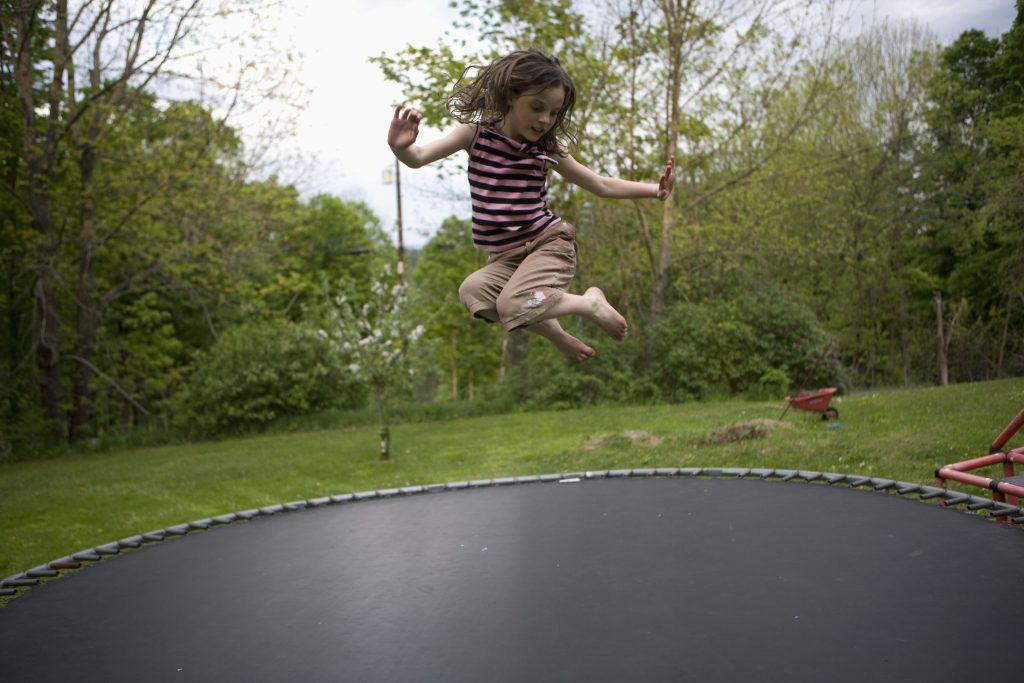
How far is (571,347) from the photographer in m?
2.68

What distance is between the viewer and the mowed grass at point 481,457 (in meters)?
4.28

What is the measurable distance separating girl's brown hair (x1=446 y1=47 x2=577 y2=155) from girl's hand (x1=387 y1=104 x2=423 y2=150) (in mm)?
302

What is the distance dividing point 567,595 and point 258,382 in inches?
265

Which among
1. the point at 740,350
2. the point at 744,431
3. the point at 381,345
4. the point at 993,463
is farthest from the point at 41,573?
the point at 740,350

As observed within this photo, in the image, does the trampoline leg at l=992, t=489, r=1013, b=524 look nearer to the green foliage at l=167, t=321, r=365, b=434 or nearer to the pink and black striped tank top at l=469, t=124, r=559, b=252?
the pink and black striped tank top at l=469, t=124, r=559, b=252

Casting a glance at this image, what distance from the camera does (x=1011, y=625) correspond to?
5.69 ft

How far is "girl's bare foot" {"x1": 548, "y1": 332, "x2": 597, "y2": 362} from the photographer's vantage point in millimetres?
2600

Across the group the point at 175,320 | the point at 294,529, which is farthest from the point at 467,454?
the point at 175,320

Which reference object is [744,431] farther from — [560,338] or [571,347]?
[560,338]

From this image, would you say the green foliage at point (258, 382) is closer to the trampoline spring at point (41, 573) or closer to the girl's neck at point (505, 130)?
the trampoline spring at point (41, 573)

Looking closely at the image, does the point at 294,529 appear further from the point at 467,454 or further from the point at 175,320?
the point at 175,320

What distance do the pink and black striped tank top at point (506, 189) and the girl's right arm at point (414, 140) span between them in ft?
0.16

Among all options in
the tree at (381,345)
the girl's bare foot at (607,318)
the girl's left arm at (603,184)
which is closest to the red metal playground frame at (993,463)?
the girl's bare foot at (607,318)

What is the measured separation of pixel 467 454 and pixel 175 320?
9.21 m
